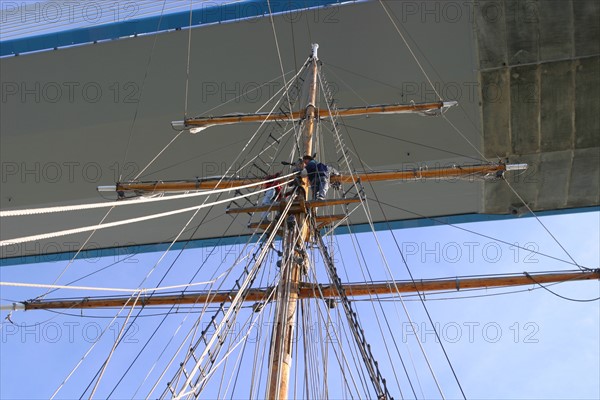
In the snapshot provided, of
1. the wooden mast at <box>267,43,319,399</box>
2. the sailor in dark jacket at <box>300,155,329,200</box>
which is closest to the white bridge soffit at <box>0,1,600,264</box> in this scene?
the wooden mast at <box>267,43,319,399</box>

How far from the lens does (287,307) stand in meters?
6.31

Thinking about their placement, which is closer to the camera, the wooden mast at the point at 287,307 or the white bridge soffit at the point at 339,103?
the wooden mast at the point at 287,307

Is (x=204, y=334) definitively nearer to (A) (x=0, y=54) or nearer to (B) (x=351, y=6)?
(B) (x=351, y=6)

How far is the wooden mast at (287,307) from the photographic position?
18.3 ft

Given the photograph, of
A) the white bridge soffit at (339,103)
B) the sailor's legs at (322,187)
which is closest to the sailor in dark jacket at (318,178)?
the sailor's legs at (322,187)

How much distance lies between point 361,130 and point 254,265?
200 inches

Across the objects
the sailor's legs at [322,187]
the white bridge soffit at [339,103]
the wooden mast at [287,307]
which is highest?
the white bridge soffit at [339,103]

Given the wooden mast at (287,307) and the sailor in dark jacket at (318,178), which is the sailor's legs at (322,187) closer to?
the sailor in dark jacket at (318,178)

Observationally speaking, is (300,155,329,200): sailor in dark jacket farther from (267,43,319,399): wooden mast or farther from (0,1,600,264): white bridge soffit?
(0,1,600,264): white bridge soffit

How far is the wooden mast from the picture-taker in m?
5.59

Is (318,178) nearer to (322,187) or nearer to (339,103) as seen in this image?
(322,187)

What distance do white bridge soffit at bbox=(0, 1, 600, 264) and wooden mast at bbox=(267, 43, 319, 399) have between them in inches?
122

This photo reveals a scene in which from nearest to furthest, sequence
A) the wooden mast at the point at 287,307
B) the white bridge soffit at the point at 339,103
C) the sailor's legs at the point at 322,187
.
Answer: the wooden mast at the point at 287,307
the sailor's legs at the point at 322,187
the white bridge soffit at the point at 339,103

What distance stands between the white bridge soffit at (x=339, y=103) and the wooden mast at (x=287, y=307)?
3095mm
